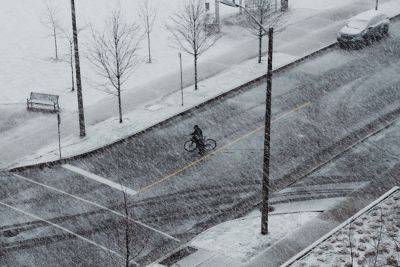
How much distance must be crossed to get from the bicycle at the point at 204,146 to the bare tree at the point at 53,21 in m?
12.0

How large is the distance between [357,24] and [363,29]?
1.88ft

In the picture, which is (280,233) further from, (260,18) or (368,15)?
(368,15)

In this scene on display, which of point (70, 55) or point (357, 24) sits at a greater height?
point (357, 24)

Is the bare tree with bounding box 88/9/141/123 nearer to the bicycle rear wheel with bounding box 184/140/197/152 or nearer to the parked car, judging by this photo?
the bicycle rear wheel with bounding box 184/140/197/152

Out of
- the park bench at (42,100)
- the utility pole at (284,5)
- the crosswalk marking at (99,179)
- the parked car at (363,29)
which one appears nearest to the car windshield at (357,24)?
the parked car at (363,29)

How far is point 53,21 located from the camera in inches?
1465

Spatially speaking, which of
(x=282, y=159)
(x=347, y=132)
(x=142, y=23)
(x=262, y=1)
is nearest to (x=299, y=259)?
(x=282, y=159)

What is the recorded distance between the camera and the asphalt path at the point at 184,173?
839 inches

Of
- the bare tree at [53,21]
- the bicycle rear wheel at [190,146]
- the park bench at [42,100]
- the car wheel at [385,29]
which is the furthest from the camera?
the car wheel at [385,29]

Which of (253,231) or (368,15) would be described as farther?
(368,15)

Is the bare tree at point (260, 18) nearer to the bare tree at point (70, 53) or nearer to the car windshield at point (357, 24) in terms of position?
the car windshield at point (357, 24)

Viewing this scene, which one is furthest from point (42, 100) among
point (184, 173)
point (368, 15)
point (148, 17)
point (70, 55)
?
point (368, 15)

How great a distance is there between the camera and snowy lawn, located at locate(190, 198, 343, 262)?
2011cm

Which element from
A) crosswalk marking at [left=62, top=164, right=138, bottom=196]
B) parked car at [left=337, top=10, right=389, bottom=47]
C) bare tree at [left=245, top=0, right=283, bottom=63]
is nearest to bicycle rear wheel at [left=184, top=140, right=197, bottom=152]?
crosswalk marking at [left=62, top=164, right=138, bottom=196]
